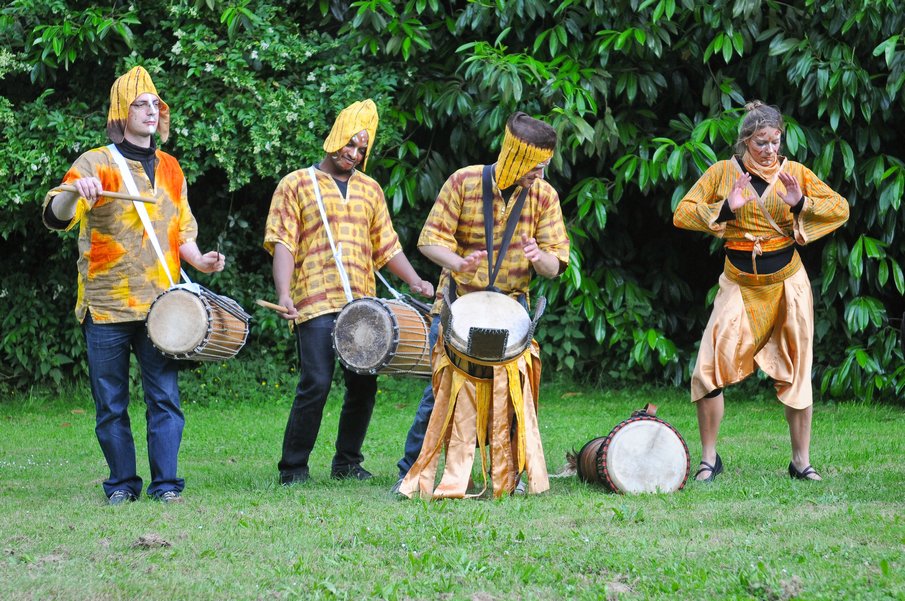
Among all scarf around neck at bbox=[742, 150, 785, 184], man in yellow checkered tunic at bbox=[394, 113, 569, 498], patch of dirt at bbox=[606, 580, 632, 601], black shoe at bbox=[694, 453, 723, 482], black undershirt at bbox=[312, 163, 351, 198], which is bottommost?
black shoe at bbox=[694, 453, 723, 482]

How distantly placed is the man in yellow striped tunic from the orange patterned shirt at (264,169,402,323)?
1.86 metres

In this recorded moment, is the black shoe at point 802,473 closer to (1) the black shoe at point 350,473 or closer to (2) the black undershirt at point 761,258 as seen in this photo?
(2) the black undershirt at point 761,258

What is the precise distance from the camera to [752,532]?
200 inches

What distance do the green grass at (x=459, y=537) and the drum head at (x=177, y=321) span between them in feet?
2.68

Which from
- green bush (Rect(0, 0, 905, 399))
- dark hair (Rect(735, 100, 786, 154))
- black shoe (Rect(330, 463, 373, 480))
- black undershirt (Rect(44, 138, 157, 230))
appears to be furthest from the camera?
green bush (Rect(0, 0, 905, 399))

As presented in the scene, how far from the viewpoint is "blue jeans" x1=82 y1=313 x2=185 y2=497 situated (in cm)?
627

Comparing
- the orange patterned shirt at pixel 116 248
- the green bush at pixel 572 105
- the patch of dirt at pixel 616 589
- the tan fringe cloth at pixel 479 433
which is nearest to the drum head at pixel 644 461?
the tan fringe cloth at pixel 479 433

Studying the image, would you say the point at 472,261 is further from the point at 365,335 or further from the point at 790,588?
the point at 790,588

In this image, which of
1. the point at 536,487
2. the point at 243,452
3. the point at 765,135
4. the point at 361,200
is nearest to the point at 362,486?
the point at 536,487

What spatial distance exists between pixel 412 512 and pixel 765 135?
2886 mm

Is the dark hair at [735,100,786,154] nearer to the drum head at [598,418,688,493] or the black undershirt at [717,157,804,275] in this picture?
the black undershirt at [717,157,804,275]

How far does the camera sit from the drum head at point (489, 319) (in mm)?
5906

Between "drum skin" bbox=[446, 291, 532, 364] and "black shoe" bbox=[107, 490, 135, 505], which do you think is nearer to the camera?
"drum skin" bbox=[446, 291, 532, 364]

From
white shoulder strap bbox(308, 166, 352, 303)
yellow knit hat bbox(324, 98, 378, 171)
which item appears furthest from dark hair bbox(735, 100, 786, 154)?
white shoulder strap bbox(308, 166, 352, 303)
